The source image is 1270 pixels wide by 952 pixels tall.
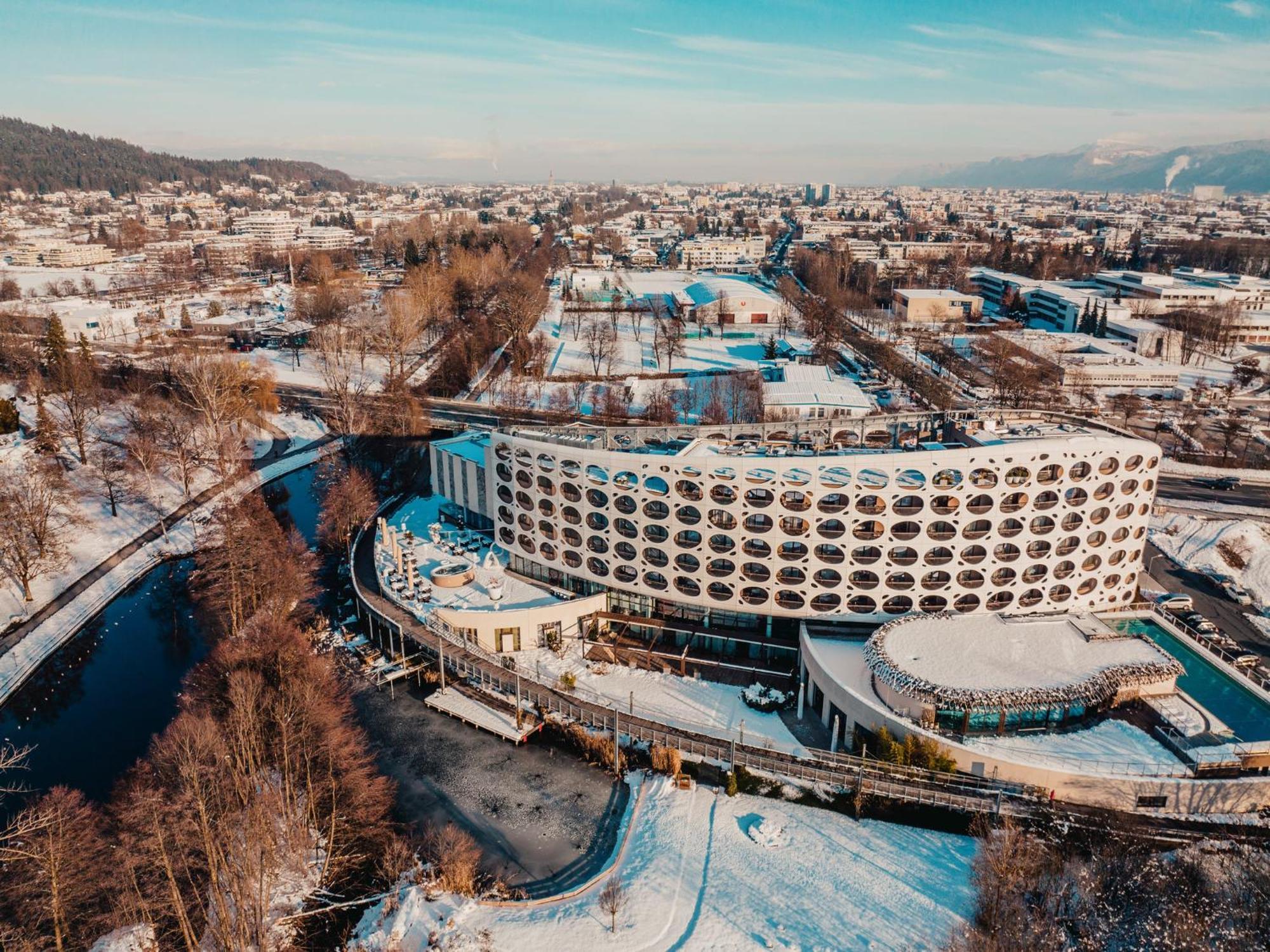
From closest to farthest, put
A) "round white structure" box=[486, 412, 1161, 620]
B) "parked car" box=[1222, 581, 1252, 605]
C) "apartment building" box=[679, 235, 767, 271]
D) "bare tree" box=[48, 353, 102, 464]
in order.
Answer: "round white structure" box=[486, 412, 1161, 620]
"parked car" box=[1222, 581, 1252, 605]
"bare tree" box=[48, 353, 102, 464]
"apartment building" box=[679, 235, 767, 271]

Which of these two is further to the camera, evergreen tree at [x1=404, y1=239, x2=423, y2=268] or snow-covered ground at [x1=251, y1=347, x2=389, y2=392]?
evergreen tree at [x1=404, y1=239, x2=423, y2=268]

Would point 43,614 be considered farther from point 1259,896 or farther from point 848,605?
point 1259,896

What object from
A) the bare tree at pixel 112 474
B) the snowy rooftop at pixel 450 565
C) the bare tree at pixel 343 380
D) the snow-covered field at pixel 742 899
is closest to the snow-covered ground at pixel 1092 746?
the snow-covered field at pixel 742 899

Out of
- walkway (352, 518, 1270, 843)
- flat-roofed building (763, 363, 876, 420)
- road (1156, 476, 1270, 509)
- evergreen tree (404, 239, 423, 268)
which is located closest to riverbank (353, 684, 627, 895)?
walkway (352, 518, 1270, 843)

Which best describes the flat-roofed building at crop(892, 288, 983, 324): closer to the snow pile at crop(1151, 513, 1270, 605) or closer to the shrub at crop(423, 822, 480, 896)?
the snow pile at crop(1151, 513, 1270, 605)

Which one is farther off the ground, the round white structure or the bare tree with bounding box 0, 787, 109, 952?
A: the round white structure

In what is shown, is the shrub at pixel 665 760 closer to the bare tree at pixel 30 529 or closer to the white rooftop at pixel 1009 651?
the white rooftop at pixel 1009 651

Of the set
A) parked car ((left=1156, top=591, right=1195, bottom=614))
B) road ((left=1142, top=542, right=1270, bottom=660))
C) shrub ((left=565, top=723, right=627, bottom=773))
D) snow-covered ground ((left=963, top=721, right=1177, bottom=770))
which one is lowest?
shrub ((left=565, top=723, right=627, bottom=773))

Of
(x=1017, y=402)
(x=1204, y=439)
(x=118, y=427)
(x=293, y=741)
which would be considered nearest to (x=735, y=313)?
(x=1017, y=402)
